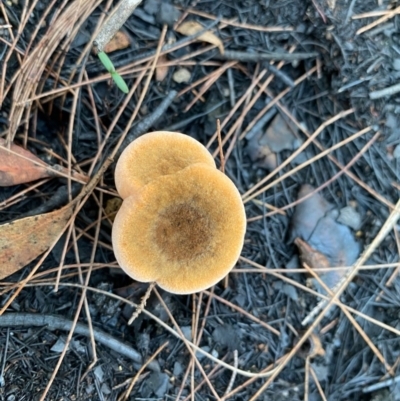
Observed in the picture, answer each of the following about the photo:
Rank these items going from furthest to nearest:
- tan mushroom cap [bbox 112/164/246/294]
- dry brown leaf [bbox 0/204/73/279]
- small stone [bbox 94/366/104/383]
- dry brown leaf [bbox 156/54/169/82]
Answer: dry brown leaf [bbox 156/54/169/82]
small stone [bbox 94/366/104/383]
dry brown leaf [bbox 0/204/73/279]
tan mushroom cap [bbox 112/164/246/294]

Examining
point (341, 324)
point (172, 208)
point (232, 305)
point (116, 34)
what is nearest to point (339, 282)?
point (341, 324)

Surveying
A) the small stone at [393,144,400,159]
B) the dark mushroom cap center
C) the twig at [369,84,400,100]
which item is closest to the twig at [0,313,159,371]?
the dark mushroom cap center

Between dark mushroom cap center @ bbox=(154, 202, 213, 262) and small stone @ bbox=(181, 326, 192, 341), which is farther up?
dark mushroom cap center @ bbox=(154, 202, 213, 262)

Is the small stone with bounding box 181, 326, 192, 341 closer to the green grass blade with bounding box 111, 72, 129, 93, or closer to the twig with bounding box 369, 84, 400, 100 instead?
the green grass blade with bounding box 111, 72, 129, 93

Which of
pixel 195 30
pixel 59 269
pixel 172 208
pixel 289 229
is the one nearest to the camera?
pixel 172 208

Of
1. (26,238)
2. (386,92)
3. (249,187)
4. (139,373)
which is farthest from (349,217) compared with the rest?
(26,238)

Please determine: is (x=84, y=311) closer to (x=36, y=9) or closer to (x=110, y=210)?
(x=110, y=210)

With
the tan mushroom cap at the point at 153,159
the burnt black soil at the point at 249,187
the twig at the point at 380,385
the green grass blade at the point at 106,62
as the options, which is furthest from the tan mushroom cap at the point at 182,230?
the twig at the point at 380,385
